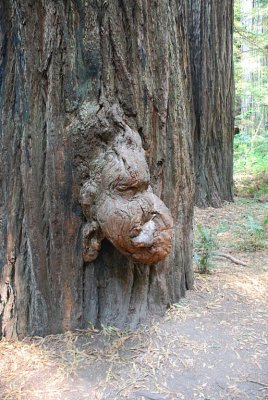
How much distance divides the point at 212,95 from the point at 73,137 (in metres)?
5.18

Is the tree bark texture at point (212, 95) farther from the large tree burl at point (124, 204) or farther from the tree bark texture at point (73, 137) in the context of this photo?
the large tree burl at point (124, 204)

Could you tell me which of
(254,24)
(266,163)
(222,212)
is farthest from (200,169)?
(254,24)

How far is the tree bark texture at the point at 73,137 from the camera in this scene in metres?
2.66

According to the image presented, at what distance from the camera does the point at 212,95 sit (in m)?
7.36

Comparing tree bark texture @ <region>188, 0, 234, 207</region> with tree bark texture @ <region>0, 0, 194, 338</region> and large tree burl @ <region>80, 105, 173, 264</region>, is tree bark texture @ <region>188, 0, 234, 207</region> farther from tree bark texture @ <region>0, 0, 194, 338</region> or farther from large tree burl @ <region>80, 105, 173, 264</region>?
large tree burl @ <region>80, 105, 173, 264</region>

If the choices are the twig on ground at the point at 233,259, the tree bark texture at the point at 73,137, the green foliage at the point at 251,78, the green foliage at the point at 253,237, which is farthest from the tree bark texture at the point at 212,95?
the green foliage at the point at 251,78

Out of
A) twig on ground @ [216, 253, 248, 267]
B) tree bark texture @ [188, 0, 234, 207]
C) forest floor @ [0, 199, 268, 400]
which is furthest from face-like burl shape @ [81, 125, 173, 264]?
tree bark texture @ [188, 0, 234, 207]

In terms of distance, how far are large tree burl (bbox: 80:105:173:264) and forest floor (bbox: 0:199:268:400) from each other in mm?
602

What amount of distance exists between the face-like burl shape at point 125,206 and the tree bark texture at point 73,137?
10 cm

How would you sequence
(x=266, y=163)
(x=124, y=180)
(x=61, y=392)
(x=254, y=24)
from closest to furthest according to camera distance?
(x=61, y=392) < (x=124, y=180) < (x=266, y=163) < (x=254, y=24)

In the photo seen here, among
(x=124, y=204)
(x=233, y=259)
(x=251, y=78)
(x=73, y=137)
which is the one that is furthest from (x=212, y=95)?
(x=251, y=78)

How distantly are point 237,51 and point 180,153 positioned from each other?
534 inches

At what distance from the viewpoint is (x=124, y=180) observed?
2.56 m

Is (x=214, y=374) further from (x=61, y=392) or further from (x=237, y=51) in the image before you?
(x=237, y=51)
